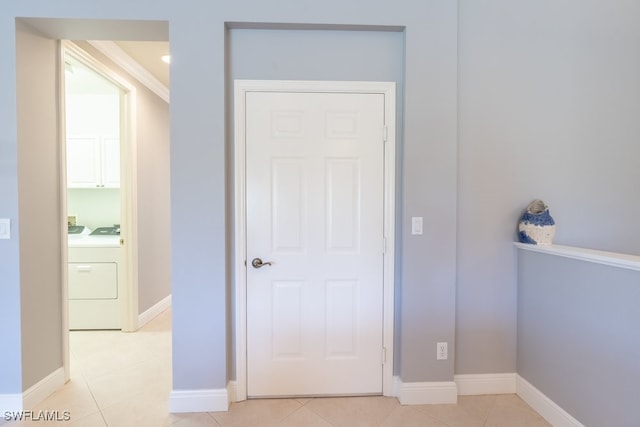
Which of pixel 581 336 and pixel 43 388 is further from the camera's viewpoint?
pixel 43 388

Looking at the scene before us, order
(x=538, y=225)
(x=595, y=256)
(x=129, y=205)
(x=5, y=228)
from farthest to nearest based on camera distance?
(x=129, y=205)
(x=538, y=225)
(x=5, y=228)
(x=595, y=256)

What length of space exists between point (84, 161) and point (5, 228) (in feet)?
6.07

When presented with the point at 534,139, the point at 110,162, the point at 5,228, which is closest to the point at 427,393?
the point at 534,139

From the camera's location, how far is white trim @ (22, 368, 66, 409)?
5.76ft

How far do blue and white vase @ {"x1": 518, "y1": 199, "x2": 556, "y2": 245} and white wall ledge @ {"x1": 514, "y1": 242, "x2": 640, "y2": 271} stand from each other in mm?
63

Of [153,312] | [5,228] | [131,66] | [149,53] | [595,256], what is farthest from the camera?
[153,312]

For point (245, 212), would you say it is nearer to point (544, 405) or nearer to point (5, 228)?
point (5, 228)

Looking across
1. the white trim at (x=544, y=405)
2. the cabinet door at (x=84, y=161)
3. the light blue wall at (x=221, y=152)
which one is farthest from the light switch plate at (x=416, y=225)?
the cabinet door at (x=84, y=161)

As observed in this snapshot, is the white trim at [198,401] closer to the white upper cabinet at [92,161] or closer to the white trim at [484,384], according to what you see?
the white trim at [484,384]

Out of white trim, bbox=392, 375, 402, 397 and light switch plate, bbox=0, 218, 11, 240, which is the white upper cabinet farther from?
white trim, bbox=392, 375, 402, 397

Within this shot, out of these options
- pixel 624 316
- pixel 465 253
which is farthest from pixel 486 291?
pixel 624 316

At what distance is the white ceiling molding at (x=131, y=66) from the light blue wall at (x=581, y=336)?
353cm

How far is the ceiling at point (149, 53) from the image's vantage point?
2410 mm

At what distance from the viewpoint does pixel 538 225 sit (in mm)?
1816
